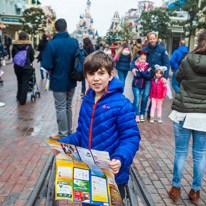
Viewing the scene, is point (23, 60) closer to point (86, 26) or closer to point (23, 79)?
point (23, 79)

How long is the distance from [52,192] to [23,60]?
19.8 ft

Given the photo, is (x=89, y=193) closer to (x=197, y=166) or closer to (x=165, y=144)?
(x=197, y=166)

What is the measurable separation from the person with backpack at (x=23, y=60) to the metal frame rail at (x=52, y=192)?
221 inches

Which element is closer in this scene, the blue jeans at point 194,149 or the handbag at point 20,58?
the blue jeans at point 194,149

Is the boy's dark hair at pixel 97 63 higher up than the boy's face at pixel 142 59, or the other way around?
the boy's dark hair at pixel 97 63

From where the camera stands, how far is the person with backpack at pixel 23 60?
295 inches

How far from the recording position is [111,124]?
2062 millimetres

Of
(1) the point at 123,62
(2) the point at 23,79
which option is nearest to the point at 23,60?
(2) the point at 23,79

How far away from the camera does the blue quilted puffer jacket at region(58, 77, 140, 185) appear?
202 cm

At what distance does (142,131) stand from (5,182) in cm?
330

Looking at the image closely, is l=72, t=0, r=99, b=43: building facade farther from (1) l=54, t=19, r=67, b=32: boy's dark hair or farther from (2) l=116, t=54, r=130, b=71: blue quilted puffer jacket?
(1) l=54, t=19, r=67, b=32: boy's dark hair

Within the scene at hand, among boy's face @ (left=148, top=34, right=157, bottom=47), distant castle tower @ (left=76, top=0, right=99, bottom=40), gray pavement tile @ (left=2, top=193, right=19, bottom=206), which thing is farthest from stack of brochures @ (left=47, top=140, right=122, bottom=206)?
distant castle tower @ (left=76, top=0, right=99, bottom=40)

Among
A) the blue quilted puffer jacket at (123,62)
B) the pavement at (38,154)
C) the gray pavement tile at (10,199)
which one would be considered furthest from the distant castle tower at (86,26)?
the gray pavement tile at (10,199)

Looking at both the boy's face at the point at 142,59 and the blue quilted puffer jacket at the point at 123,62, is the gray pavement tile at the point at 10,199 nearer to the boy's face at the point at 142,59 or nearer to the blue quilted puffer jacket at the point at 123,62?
the boy's face at the point at 142,59
